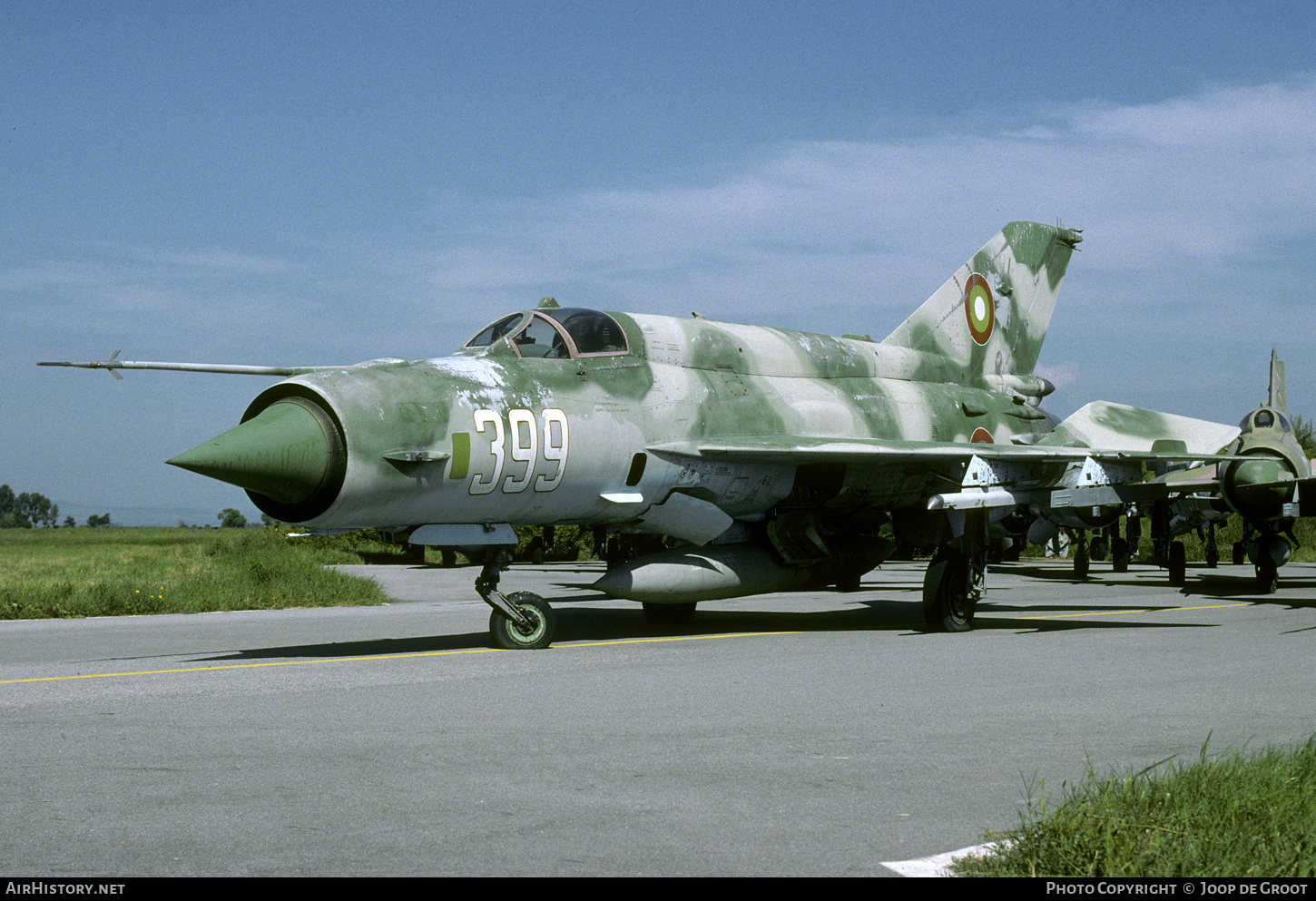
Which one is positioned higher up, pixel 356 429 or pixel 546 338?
pixel 546 338

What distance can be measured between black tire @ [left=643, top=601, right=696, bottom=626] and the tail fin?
15.6 ft

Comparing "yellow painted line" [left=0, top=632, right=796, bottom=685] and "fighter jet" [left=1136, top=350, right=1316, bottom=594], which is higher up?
"fighter jet" [left=1136, top=350, right=1316, bottom=594]

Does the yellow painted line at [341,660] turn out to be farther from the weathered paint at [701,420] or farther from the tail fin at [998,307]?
A: the tail fin at [998,307]

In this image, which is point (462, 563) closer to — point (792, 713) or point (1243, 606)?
point (1243, 606)

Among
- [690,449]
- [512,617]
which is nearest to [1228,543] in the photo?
[690,449]

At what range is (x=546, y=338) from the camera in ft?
40.0

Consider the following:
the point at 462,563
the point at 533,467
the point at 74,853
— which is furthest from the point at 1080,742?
the point at 462,563

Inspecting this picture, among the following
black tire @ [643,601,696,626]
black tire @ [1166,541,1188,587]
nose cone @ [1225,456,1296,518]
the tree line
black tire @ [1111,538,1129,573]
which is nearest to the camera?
black tire @ [643,601,696,626]

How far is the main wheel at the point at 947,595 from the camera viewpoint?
1371cm

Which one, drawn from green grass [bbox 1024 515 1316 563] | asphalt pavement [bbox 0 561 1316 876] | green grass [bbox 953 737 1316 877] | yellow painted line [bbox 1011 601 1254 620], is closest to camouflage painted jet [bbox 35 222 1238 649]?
asphalt pavement [bbox 0 561 1316 876]

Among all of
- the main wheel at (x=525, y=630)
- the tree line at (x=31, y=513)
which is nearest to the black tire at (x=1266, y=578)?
the main wheel at (x=525, y=630)

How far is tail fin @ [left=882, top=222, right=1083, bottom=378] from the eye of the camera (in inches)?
663

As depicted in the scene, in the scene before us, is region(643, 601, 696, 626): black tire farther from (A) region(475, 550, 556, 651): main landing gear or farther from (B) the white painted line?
(B) the white painted line

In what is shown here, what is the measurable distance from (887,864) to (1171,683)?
5.70 meters
